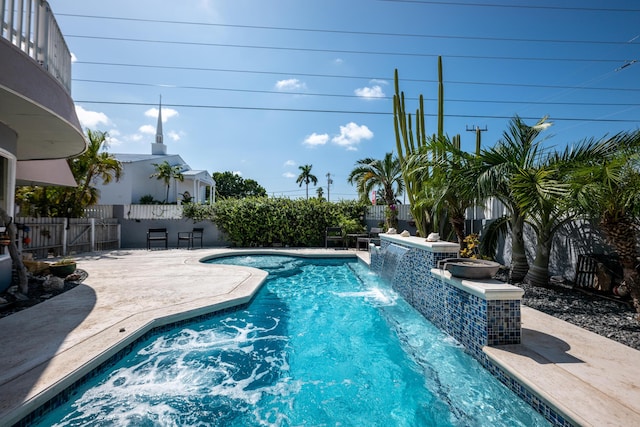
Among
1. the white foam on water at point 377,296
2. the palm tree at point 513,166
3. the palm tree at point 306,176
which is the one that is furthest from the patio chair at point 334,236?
the palm tree at point 306,176

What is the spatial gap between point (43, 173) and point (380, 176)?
1182cm

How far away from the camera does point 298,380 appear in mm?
3053

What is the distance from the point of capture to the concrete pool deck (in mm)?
2072

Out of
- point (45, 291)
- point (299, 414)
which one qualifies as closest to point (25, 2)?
point (45, 291)

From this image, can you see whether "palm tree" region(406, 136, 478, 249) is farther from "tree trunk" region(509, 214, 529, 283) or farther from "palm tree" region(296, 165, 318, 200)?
"palm tree" region(296, 165, 318, 200)

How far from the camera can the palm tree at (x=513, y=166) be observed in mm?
4719

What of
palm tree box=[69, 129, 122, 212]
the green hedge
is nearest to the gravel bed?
the green hedge

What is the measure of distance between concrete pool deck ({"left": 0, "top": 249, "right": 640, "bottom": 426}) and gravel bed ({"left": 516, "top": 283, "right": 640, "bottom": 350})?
0.88 feet

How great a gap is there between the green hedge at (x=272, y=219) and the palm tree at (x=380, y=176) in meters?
1.62

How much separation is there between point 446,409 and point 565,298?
354cm

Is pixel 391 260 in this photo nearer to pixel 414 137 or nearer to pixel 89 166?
pixel 414 137

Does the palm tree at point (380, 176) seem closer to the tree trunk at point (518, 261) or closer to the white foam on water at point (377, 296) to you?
the white foam on water at point (377, 296)

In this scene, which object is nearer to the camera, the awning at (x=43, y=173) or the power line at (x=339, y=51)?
the awning at (x=43, y=173)

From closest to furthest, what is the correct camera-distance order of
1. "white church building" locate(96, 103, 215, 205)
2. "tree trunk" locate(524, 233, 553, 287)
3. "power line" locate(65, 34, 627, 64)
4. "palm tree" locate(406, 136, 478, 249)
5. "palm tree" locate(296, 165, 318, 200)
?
"palm tree" locate(406, 136, 478, 249), "tree trunk" locate(524, 233, 553, 287), "power line" locate(65, 34, 627, 64), "white church building" locate(96, 103, 215, 205), "palm tree" locate(296, 165, 318, 200)
